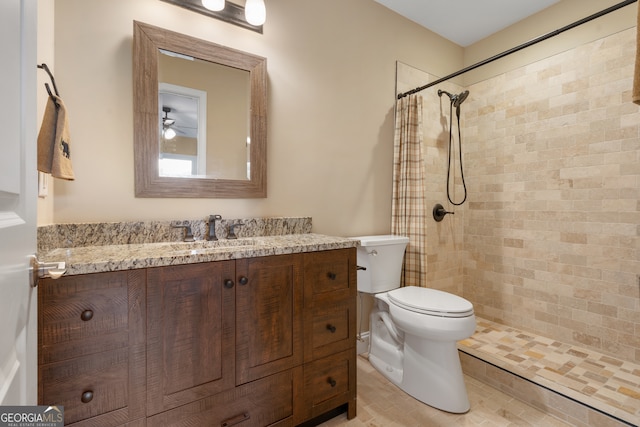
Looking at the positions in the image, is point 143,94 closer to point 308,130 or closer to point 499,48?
point 308,130

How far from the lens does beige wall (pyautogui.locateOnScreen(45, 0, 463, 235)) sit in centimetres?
135

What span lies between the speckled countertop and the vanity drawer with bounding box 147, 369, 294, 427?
1.87 ft

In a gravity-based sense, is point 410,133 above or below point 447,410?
above

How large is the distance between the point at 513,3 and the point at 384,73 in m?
1.16

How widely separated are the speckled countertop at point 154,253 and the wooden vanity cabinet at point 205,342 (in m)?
0.03

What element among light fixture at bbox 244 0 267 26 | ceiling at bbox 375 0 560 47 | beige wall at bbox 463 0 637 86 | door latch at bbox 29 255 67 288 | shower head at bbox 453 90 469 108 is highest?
ceiling at bbox 375 0 560 47

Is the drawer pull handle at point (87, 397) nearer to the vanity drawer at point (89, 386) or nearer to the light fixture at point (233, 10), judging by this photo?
the vanity drawer at point (89, 386)

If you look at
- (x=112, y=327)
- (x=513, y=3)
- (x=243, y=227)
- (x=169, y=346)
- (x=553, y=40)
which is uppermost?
(x=513, y=3)

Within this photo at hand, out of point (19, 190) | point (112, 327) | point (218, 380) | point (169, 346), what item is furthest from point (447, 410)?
point (19, 190)

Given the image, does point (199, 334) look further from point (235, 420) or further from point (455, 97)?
point (455, 97)

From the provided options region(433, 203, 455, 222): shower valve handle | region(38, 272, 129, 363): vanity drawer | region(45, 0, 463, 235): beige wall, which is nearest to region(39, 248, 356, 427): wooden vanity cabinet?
region(38, 272, 129, 363): vanity drawer

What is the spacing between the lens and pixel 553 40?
90.9 inches

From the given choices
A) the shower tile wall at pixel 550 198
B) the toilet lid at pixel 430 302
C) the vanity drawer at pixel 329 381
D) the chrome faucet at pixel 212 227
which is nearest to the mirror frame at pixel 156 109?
the chrome faucet at pixel 212 227

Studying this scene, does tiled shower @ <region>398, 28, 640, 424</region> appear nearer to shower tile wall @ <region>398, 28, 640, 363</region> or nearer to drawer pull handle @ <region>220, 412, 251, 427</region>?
shower tile wall @ <region>398, 28, 640, 363</region>
